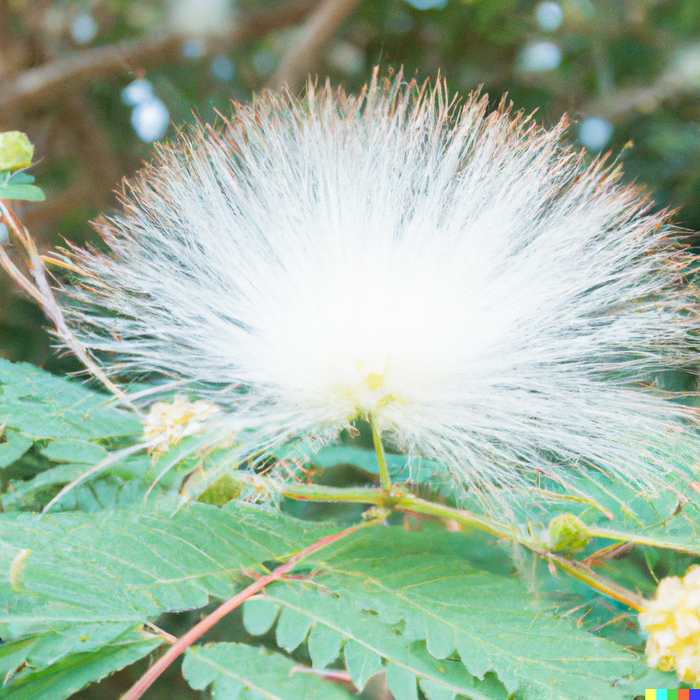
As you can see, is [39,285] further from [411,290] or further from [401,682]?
[401,682]


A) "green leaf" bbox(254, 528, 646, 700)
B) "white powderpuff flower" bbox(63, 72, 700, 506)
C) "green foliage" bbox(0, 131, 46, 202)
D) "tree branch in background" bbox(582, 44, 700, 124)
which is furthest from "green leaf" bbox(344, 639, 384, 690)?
"tree branch in background" bbox(582, 44, 700, 124)

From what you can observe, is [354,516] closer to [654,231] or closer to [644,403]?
[644,403]

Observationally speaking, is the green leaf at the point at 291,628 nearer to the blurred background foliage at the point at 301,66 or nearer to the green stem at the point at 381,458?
the green stem at the point at 381,458

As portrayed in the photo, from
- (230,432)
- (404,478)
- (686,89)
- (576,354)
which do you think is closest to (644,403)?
(576,354)

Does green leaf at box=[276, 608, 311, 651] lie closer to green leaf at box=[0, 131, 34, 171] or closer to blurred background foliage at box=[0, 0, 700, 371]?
green leaf at box=[0, 131, 34, 171]

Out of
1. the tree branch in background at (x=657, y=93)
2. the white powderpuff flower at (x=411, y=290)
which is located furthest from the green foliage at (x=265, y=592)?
the tree branch in background at (x=657, y=93)

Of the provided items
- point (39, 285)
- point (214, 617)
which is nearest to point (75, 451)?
point (39, 285)
